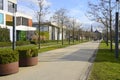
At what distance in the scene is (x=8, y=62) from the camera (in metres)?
11.9

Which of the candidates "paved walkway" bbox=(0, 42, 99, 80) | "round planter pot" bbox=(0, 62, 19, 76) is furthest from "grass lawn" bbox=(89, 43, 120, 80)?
"round planter pot" bbox=(0, 62, 19, 76)

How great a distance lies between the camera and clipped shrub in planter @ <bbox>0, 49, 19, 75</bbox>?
1176 centimetres

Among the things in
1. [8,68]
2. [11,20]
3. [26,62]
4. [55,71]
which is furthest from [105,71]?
[11,20]

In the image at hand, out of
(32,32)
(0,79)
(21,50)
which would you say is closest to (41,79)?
(0,79)

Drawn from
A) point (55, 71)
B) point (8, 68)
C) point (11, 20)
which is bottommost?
point (55, 71)

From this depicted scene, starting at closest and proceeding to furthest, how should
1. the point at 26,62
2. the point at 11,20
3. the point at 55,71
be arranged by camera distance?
the point at 55,71 → the point at 26,62 → the point at 11,20

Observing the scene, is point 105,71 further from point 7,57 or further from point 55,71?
point 7,57

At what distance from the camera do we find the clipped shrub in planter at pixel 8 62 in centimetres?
1176

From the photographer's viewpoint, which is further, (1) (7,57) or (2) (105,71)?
(2) (105,71)

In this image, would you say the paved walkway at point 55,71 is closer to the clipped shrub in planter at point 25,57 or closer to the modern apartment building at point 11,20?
the clipped shrub in planter at point 25,57

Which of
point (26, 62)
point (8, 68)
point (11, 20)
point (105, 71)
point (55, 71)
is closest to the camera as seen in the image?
point (8, 68)

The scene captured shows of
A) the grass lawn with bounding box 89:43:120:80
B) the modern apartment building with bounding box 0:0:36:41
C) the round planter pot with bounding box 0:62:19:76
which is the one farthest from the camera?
the modern apartment building with bounding box 0:0:36:41

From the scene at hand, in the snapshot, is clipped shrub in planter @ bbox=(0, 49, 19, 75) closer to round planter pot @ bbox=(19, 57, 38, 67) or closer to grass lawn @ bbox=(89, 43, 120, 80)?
round planter pot @ bbox=(19, 57, 38, 67)

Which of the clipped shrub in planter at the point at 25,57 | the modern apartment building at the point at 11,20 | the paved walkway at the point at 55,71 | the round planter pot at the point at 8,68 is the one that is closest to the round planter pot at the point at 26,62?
the clipped shrub in planter at the point at 25,57
